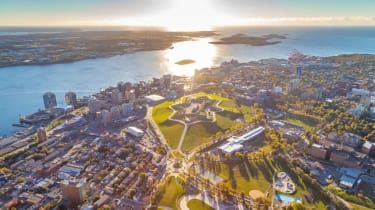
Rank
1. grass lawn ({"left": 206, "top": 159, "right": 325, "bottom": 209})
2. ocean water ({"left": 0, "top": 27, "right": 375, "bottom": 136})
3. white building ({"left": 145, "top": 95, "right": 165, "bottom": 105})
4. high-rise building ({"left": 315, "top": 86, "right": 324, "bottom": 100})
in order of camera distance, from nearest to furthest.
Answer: grass lawn ({"left": 206, "top": 159, "right": 325, "bottom": 209}), white building ({"left": 145, "top": 95, "right": 165, "bottom": 105}), high-rise building ({"left": 315, "top": 86, "right": 324, "bottom": 100}), ocean water ({"left": 0, "top": 27, "right": 375, "bottom": 136})

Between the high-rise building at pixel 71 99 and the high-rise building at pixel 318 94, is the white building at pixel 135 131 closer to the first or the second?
the high-rise building at pixel 71 99

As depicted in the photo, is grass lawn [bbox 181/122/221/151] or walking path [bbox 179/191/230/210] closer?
walking path [bbox 179/191/230/210]

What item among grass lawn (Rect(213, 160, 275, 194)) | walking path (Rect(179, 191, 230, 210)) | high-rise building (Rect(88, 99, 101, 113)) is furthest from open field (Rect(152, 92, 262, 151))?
walking path (Rect(179, 191, 230, 210))

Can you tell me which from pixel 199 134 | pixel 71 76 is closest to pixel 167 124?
pixel 199 134

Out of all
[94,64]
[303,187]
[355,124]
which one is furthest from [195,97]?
[94,64]

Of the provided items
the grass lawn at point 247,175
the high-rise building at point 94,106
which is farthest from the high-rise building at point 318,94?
the high-rise building at point 94,106

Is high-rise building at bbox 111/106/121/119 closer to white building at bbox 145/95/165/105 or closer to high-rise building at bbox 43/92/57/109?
white building at bbox 145/95/165/105
